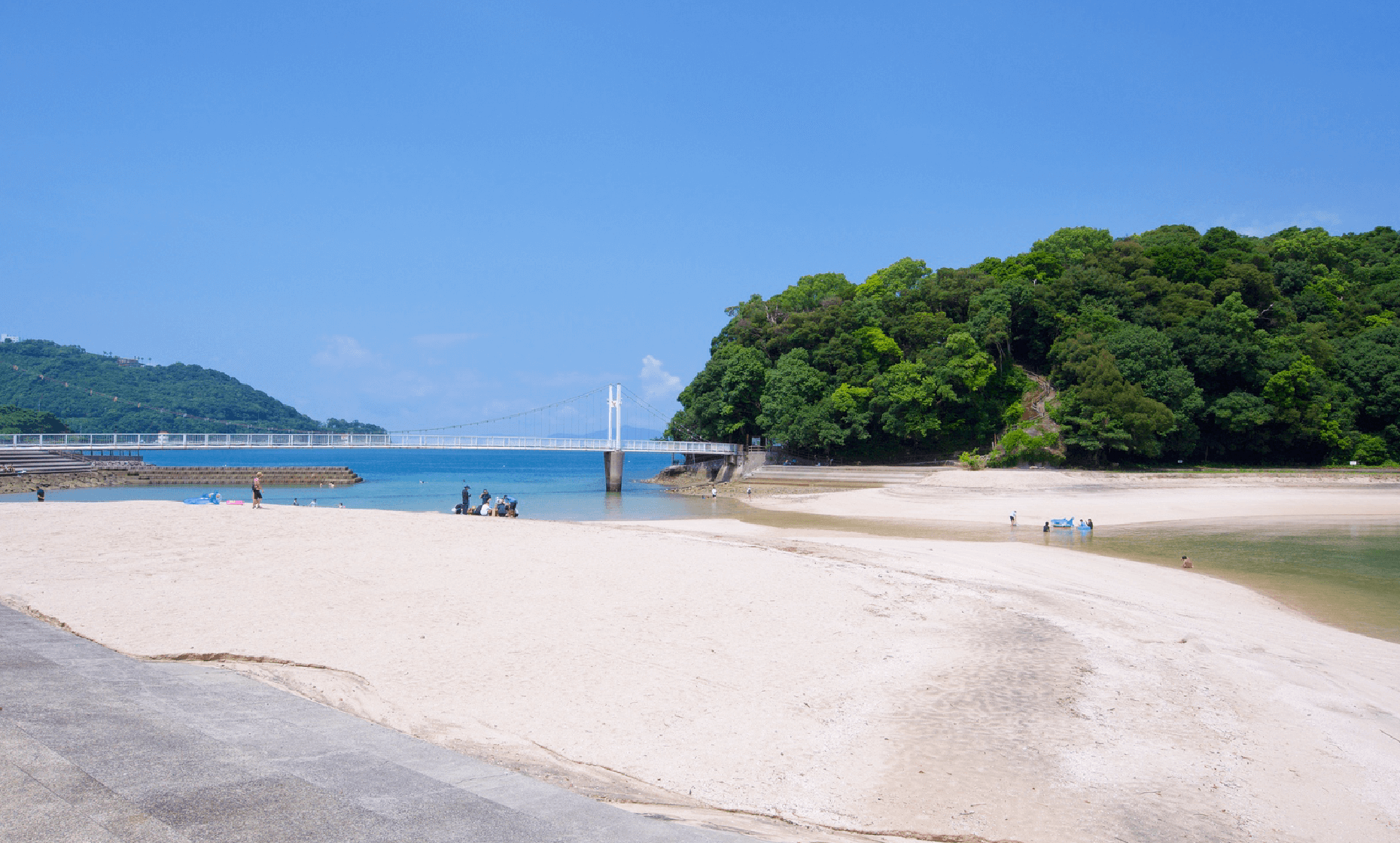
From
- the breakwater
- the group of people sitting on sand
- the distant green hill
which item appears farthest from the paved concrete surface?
the distant green hill

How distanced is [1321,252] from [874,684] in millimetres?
87826

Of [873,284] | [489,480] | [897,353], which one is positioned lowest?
[489,480]

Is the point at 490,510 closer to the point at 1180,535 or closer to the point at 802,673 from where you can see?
the point at 802,673

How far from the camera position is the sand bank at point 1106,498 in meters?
34.2

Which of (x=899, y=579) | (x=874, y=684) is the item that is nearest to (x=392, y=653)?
(x=874, y=684)

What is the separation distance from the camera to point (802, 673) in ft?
29.7

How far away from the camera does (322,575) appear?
13.0 m

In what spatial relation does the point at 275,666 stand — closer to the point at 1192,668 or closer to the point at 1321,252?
the point at 1192,668

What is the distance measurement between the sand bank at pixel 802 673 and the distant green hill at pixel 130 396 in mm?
146211

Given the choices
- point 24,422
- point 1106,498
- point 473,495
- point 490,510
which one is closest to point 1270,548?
point 1106,498

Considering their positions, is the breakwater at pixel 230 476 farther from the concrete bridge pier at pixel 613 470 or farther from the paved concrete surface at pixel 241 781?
the paved concrete surface at pixel 241 781

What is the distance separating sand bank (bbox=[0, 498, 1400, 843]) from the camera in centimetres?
628

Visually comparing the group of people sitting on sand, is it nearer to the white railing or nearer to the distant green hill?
the white railing

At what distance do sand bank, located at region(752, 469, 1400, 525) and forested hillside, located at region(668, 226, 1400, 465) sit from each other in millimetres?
6596
